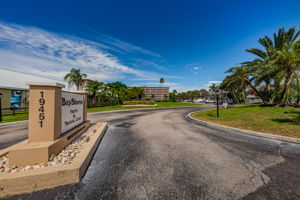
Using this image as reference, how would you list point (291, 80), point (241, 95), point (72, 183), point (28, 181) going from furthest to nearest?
point (241, 95)
point (291, 80)
point (72, 183)
point (28, 181)

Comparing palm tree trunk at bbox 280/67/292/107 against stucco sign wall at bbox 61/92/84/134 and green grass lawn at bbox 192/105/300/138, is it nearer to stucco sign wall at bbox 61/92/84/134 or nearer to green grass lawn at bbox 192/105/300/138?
green grass lawn at bbox 192/105/300/138

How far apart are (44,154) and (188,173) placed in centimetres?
364

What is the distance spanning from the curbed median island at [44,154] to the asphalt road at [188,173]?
0.21 meters

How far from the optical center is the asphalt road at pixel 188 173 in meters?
2.19

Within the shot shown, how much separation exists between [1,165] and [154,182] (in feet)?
12.0

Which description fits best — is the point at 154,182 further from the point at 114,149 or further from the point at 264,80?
the point at 264,80

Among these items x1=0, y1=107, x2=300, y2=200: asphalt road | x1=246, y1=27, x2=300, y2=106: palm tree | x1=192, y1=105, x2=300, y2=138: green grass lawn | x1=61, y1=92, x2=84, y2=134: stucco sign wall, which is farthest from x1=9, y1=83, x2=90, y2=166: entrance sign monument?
x1=246, y1=27, x2=300, y2=106: palm tree

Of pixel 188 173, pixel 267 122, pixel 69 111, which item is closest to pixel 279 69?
pixel 267 122

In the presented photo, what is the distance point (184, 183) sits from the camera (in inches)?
97.7

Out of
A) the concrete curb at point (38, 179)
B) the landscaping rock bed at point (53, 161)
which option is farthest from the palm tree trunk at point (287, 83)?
the landscaping rock bed at point (53, 161)

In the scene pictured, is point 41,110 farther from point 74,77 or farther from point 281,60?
point 74,77

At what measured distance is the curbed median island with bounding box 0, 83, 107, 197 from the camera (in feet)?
7.30

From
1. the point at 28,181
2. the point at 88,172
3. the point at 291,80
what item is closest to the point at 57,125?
the point at 28,181

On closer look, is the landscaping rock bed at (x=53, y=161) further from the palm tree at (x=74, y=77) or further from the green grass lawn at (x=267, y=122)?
the palm tree at (x=74, y=77)
